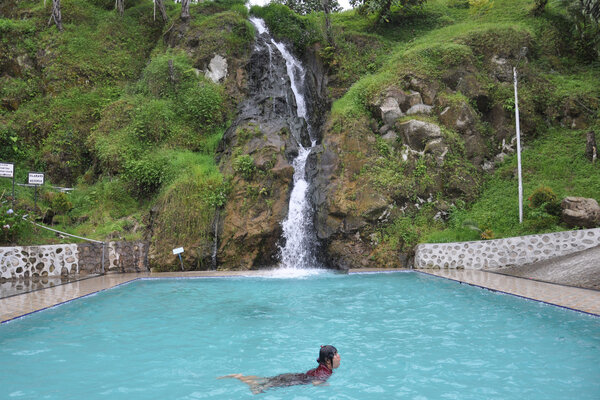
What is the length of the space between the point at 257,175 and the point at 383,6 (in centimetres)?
1779

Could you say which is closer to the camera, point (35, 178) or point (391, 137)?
point (35, 178)

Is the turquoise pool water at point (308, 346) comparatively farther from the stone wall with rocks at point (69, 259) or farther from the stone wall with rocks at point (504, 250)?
the stone wall with rocks at point (69, 259)

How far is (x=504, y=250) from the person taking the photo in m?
12.8

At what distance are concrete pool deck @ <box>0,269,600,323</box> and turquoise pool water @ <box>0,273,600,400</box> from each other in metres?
0.37

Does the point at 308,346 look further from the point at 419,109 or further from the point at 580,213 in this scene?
the point at 419,109

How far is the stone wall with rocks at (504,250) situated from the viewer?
1174 cm

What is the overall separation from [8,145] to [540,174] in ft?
78.8

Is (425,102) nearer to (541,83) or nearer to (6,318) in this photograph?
→ (541,83)

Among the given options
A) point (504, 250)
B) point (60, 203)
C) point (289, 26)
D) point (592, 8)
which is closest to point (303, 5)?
point (289, 26)

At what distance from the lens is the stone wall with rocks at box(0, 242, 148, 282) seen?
1325cm

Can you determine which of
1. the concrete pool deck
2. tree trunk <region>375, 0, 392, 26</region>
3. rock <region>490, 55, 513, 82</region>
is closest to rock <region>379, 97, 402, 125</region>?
rock <region>490, 55, 513, 82</region>

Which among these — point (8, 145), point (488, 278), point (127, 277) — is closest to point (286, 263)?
point (127, 277)

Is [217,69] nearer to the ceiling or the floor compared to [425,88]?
nearer to the ceiling

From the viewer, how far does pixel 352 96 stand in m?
18.8
